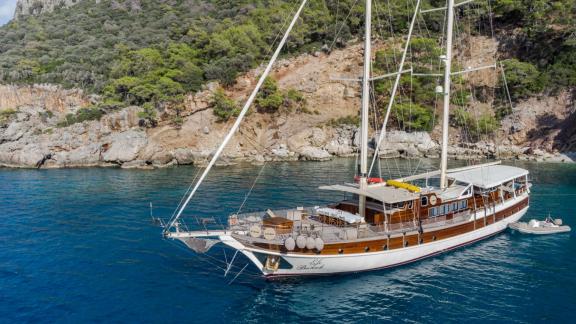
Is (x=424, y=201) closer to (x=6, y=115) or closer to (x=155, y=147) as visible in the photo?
(x=155, y=147)

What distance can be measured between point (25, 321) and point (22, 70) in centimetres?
7674

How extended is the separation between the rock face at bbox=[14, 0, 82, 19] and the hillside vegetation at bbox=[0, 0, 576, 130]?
1694 inches

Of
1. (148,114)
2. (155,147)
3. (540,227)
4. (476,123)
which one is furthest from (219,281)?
(476,123)

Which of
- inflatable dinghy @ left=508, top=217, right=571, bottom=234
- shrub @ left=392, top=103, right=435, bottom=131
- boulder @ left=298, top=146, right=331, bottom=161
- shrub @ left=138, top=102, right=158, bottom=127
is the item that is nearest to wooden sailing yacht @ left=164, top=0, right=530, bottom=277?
inflatable dinghy @ left=508, top=217, right=571, bottom=234

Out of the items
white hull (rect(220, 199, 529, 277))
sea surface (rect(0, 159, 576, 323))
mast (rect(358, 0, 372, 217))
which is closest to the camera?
sea surface (rect(0, 159, 576, 323))

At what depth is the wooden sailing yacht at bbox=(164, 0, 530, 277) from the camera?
18.4 meters

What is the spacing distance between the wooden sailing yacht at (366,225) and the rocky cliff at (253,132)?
34.4 meters

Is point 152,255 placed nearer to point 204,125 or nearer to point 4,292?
point 4,292

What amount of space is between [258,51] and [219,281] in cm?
5899

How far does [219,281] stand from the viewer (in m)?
19.3

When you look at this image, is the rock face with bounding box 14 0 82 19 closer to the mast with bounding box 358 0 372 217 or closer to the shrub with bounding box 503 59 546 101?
the shrub with bounding box 503 59 546 101

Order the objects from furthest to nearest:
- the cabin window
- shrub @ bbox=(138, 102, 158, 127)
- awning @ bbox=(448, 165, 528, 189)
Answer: shrub @ bbox=(138, 102, 158, 127) < awning @ bbox=(448, 165, 528, 189) < the cabin window

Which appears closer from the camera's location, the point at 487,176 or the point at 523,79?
the point at 487,176

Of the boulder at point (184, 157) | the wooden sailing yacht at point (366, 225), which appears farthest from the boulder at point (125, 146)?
the wooden sailing yacht at point (366, 225)
